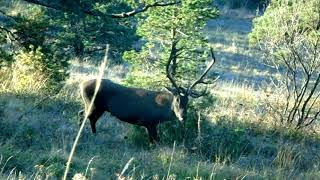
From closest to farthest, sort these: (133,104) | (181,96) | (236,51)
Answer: (181,96) → (133,104) → (236,51)

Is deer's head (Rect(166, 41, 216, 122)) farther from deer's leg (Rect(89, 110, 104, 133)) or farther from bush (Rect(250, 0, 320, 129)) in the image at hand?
bush (Rect(250, 0, 320, 129))

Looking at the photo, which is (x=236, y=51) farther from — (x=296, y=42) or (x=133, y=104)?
(x=133, y=104)

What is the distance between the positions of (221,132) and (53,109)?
128 inches

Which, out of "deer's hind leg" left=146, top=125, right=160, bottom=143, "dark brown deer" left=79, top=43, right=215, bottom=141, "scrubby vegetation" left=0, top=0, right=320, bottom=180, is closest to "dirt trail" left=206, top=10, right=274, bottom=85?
"scrubby vegetation" left=0, top=0, right=320, bottom=180

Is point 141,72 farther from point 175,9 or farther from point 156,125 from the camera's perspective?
point 156,125

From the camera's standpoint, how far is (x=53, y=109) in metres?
11.8

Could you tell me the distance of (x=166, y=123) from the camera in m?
11.2

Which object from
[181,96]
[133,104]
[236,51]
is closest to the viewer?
[181,96]

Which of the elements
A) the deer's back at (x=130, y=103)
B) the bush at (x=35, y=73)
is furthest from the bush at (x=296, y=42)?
the bush at (x=35, y=73)

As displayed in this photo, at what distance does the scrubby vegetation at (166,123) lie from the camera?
8617 millimetres

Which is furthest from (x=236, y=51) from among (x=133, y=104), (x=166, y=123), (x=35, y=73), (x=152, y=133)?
(x=152, y=133)

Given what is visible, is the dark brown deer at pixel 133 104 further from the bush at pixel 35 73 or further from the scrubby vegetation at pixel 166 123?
the bush at pixel 35 73

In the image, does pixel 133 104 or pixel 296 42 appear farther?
pixel 296 42

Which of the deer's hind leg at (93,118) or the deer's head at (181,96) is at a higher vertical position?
the deer's head at (181,96)
